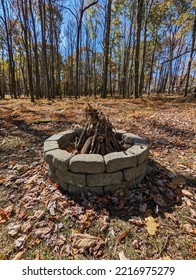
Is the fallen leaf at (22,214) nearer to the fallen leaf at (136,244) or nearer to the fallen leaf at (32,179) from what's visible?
the fallen leaf at (32,179)

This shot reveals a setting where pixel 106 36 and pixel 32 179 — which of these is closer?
pixel 32 179

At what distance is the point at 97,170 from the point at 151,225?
90 cm

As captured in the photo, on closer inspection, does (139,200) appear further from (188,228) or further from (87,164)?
(87,164)

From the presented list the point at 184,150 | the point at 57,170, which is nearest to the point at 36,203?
the point at 57,170

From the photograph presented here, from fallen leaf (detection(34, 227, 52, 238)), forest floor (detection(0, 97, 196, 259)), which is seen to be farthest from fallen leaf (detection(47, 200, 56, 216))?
fallen leaf (detection(34, 227, 52, 238))

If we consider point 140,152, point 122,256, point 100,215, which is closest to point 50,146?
point 100,215

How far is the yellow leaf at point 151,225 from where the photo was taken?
5.64 feet

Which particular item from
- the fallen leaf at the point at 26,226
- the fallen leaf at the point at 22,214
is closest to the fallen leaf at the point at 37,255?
the fallen leaf at the point at 26,226

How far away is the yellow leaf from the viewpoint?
172cm

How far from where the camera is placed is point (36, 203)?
7.08ft

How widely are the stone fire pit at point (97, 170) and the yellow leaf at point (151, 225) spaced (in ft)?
1.82

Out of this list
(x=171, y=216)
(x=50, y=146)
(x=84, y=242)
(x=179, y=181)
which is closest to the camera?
(x=84, y=242)

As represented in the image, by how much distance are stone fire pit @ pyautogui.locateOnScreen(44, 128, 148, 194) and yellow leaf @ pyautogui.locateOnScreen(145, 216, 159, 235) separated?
554 millimetres

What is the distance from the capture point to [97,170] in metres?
2.10
